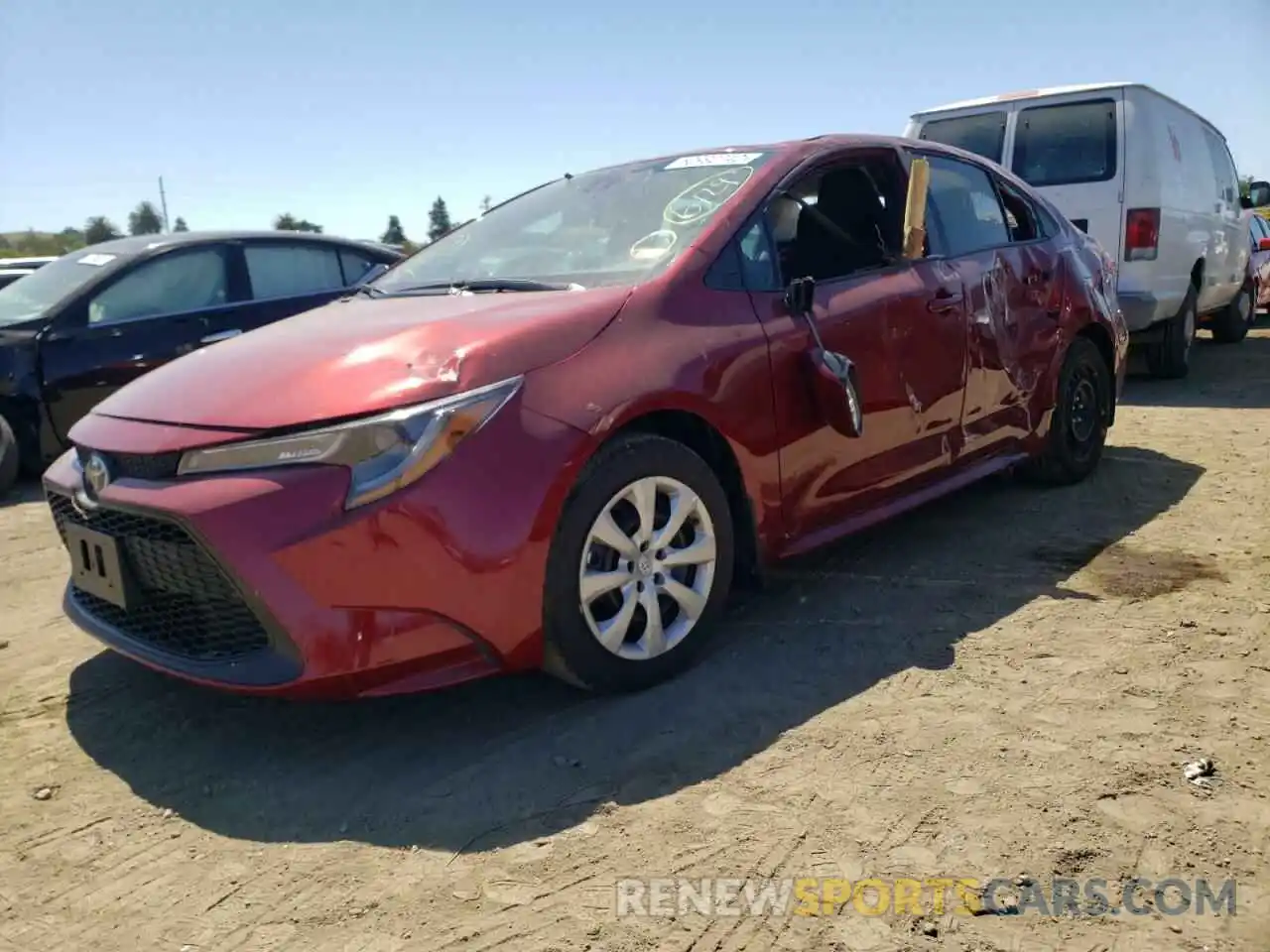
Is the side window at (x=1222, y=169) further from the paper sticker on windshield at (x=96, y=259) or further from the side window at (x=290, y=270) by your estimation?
the paper sticker on windshield at (x=96, y=259)

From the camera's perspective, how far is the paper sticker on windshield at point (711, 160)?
3650mm

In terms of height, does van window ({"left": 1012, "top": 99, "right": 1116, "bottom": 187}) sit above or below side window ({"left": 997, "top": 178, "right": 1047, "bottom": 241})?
above

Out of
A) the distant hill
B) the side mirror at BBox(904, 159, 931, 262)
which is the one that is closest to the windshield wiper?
the side mirror at BBox(904, 159, 931, 262)

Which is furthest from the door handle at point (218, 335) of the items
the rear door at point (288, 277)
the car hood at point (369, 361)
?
the car hood at point (369, 361)

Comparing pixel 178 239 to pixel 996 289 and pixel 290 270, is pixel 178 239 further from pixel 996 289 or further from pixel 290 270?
pixel 996 289

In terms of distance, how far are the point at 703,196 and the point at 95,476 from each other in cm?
201

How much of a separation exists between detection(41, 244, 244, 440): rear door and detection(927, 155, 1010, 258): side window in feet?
13.7

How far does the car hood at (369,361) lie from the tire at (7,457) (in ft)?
10.8

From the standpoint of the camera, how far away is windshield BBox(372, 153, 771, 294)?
3.33 meters

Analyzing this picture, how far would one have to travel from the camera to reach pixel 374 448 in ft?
8.24

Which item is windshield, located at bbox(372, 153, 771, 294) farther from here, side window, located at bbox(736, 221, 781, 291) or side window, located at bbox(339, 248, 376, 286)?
side window, located at bbox(339, 248, 376, 286)

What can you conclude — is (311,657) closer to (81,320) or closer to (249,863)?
(249,863)

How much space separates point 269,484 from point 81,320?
4.40 meters

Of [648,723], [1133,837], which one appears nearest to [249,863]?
[648,723]
